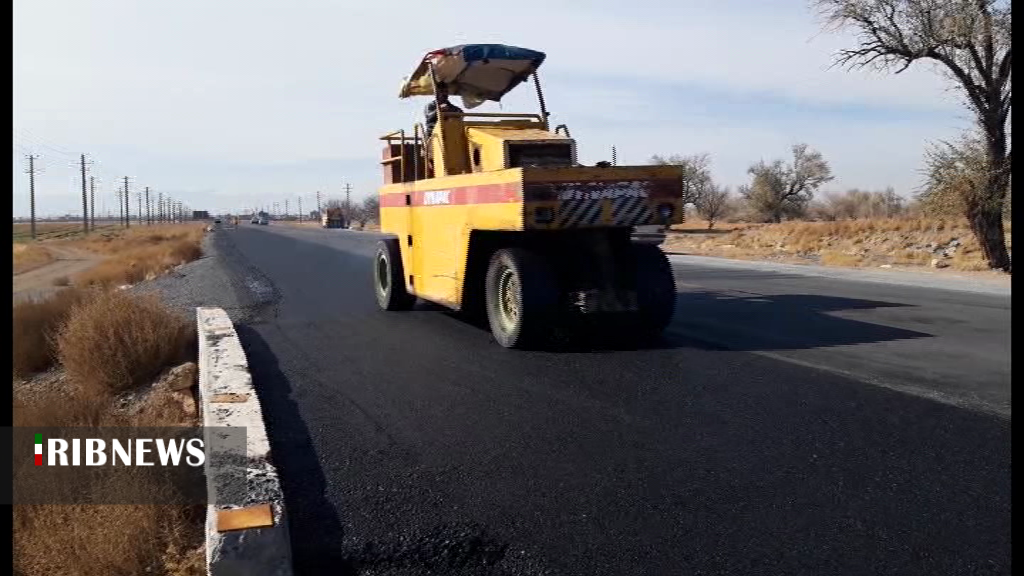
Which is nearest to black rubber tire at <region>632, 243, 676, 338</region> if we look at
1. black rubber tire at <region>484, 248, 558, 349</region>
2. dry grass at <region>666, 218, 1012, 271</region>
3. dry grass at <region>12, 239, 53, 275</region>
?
black rubber tire at <region>484, 248, 558, 349</region>

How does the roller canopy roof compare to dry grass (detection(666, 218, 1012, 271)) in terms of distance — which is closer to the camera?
the roller canopy roof

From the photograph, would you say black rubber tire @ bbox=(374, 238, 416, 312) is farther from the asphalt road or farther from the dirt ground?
the dirt ground

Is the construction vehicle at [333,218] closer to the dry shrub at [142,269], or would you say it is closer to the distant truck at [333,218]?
the distant truck at [333,218]

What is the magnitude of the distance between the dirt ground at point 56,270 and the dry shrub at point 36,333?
73.3ft

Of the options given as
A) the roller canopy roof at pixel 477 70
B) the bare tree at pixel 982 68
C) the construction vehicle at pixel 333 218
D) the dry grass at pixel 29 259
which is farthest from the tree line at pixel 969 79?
the construction vehicle at pixel 333 218

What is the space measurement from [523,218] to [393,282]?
4.62 metres

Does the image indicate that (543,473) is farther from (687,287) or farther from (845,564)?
(687,287)

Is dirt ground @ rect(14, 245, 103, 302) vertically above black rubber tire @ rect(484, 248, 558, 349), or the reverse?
black rubber tire @ rect(484, 248, 558, 349)

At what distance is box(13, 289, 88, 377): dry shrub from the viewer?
1211 cm

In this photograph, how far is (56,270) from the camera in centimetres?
4962
